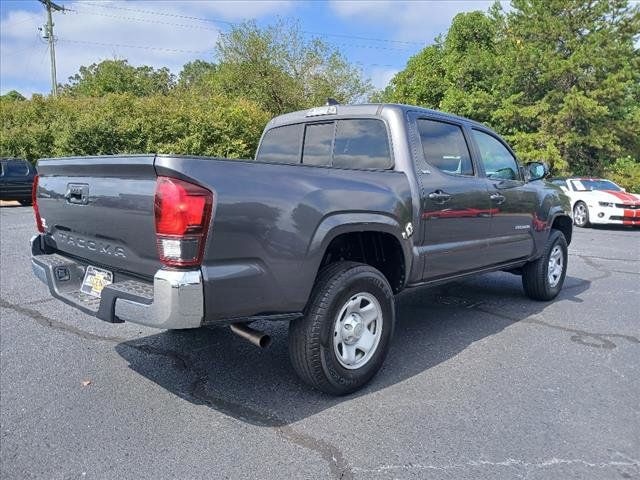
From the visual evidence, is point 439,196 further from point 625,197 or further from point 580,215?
point 580,215

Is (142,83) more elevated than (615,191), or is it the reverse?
(142,83)

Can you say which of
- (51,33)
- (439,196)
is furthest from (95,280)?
(51,33)

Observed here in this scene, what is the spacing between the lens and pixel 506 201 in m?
4.87

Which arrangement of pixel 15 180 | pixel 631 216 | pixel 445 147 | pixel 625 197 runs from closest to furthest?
pixel 445 147 → pixel 631 216 → pixel 625 197 → pixel 15 180

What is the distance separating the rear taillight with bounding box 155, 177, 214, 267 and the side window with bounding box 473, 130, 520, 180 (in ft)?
10.1

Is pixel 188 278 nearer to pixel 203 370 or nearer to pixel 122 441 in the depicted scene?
pixel 122 441

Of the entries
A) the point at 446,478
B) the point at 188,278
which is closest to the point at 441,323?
the point at 446,478

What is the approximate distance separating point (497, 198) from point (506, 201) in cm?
21

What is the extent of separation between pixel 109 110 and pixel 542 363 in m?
19.6

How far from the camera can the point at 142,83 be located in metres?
46.0

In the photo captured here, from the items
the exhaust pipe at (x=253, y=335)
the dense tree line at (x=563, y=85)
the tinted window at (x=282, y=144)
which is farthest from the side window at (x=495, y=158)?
the dense tree line at (x=563, y=85)

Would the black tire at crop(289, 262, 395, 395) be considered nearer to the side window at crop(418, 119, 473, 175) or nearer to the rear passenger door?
the rear passenger door

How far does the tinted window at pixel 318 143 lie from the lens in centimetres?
427

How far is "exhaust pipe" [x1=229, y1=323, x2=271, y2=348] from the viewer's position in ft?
9.77
